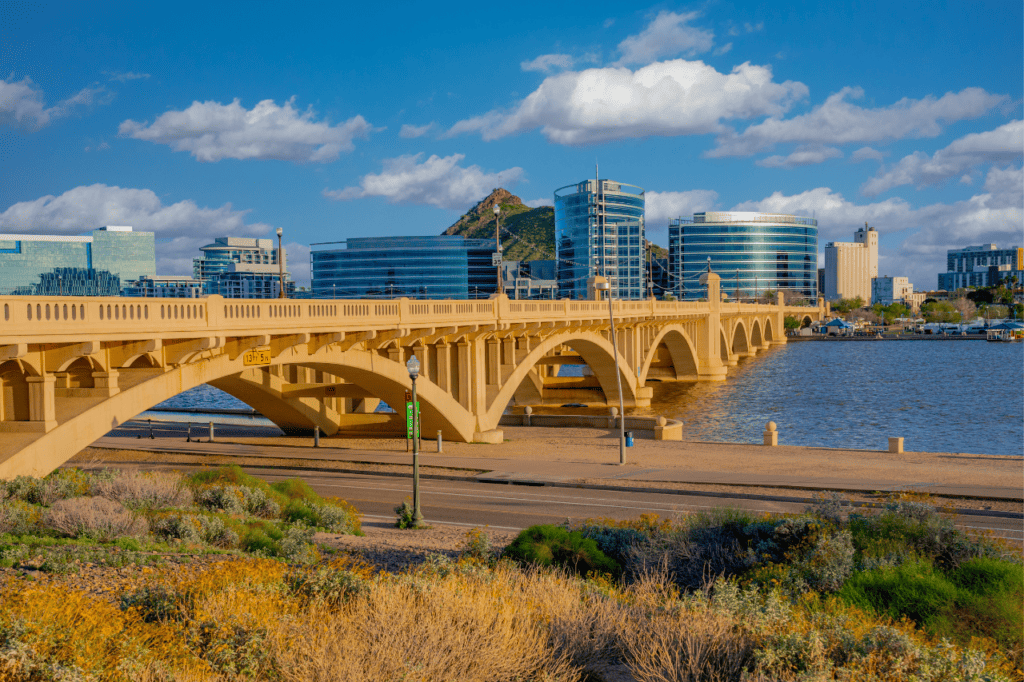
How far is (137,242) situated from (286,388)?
80.1 ft

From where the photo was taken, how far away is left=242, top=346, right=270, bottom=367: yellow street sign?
882 inches

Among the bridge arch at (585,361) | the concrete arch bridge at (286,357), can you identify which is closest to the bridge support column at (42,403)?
the concrete arch bridge at (286,357)

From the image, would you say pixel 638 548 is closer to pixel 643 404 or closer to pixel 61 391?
pixel 61 391

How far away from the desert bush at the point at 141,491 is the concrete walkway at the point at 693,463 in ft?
37.7

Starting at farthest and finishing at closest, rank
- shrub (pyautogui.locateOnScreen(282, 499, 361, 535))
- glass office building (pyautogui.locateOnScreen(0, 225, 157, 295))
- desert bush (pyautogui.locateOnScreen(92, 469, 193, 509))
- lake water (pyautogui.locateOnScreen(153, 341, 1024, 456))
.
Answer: lake water (pyautogui.locateOnScreen(153, 341, 1024, 456))
glass office building (pyautogui.locateOnScreen(0, 225, 157, 295))
shrub (pyautogui.locateOnScreen(282, 499, 361, 535))
desert bush (pyautogui.locateOnScreen(92, 469, 193, 509))

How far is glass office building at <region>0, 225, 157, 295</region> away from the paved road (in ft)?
42.9

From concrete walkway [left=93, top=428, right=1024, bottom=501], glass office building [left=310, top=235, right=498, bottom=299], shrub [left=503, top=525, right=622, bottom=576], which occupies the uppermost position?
glass office building [left=310, top=235, right=498, bottom=299]

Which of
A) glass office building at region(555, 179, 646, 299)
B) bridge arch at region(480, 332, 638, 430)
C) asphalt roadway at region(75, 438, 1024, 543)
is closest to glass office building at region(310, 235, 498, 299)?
glass office building at region(555, 179, 646, 299)

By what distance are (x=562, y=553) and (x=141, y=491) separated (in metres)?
9.49

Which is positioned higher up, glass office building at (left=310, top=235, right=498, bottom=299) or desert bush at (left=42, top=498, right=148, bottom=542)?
glass office building at (left=310, top=235, right=498, bottom=299)

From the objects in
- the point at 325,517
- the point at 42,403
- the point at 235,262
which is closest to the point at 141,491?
the point at 42,403

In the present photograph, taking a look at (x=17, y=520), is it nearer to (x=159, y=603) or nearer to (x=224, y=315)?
(x=159, y=603)

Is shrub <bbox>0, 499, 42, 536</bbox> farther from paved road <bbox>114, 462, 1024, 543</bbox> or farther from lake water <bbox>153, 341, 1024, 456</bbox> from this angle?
lake water <bbox>153, 341, 1024, 456</bbox>

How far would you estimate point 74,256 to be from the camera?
43656mm
